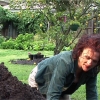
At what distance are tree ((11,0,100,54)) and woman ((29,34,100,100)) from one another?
6.46m

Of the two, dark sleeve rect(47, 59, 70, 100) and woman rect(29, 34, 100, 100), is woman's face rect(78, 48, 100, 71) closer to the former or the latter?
woman rect(29, 34, 100, 100)

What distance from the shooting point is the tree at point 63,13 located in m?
10.1

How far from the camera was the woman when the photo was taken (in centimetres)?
288

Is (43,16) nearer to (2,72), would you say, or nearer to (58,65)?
(2,72)

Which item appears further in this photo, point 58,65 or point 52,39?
point 52,39

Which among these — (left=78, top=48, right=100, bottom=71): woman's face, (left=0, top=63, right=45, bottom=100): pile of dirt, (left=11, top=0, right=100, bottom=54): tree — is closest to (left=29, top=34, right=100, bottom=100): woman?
(left=78, top=48, right=100, bottom=71): woman's face

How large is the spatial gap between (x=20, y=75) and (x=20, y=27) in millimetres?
17236

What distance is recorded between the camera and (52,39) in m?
10.8

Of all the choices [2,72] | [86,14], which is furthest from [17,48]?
[2,72]

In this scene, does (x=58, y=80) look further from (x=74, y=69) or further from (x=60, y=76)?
(x=74, y=69)

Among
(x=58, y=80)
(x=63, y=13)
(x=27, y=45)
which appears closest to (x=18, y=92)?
(x=58, y=80)

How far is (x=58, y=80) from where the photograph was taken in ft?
9.81

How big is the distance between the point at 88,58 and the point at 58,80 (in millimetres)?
325

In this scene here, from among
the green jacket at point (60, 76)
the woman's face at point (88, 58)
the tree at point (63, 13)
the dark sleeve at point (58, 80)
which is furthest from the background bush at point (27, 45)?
the woman's face at point (88, 58)
